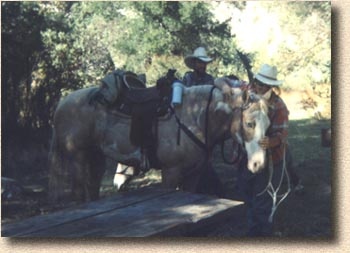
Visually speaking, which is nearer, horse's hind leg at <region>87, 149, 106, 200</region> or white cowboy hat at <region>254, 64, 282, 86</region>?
white cowboy hat at <region>254, 64, 282, 86</region>

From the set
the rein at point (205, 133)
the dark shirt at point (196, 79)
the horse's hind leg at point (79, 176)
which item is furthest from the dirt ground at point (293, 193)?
the dark shirt at point (196, 79)

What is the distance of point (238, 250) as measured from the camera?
357 centimetres

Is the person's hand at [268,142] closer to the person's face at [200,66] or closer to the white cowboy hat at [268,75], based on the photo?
the white cowboy hat at [268,75]

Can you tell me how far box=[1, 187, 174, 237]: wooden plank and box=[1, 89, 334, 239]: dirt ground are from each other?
0.17m

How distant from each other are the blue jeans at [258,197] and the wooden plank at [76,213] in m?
0.52

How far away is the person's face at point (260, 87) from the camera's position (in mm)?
3525

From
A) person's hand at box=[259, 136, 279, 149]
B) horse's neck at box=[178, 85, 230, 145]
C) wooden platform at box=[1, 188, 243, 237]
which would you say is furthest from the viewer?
horse's neck at box=[178, 85, 230, 145]

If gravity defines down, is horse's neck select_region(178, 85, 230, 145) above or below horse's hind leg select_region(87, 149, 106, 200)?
above

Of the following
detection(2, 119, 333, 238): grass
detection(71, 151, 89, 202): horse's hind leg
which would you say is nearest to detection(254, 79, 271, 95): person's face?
detection(2, 119, 333, 238): grass

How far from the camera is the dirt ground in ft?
11.6

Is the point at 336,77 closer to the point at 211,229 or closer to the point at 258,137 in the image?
the point at 258,137

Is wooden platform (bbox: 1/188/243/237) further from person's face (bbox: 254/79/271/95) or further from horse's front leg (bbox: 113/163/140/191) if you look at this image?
person's face (bbox: 254/79/271/95)

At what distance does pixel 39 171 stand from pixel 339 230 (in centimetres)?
201

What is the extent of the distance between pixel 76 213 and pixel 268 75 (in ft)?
4.91
